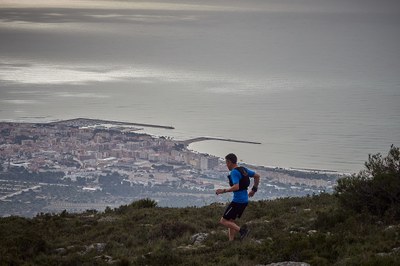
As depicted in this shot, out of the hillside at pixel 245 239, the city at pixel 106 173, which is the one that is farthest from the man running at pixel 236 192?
the city at pixel 106 173

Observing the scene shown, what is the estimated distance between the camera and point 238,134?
6097 cm

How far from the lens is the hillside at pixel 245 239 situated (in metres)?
9.79

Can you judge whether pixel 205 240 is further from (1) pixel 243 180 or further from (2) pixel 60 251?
(2) pixel 60 251

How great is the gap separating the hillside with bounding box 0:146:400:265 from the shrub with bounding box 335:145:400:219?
2 centimetres

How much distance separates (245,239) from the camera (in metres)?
11.3

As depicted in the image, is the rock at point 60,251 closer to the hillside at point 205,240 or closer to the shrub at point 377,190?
the hillside at point 205,240

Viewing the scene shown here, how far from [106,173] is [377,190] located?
32028mm

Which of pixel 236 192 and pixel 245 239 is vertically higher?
pixel 236 192


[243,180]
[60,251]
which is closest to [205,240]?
[243,180]

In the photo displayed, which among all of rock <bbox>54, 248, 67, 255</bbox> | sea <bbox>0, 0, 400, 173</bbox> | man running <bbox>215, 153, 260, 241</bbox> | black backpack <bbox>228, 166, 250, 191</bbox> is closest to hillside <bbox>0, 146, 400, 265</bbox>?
rock <bbox>54, 248, 67, 255</bbox>

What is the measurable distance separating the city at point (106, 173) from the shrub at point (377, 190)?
67.6 feet

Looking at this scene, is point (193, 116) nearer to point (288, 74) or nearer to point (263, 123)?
point (263, 123)

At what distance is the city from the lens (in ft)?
117

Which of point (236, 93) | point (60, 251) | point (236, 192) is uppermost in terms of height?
point (236, 93)
